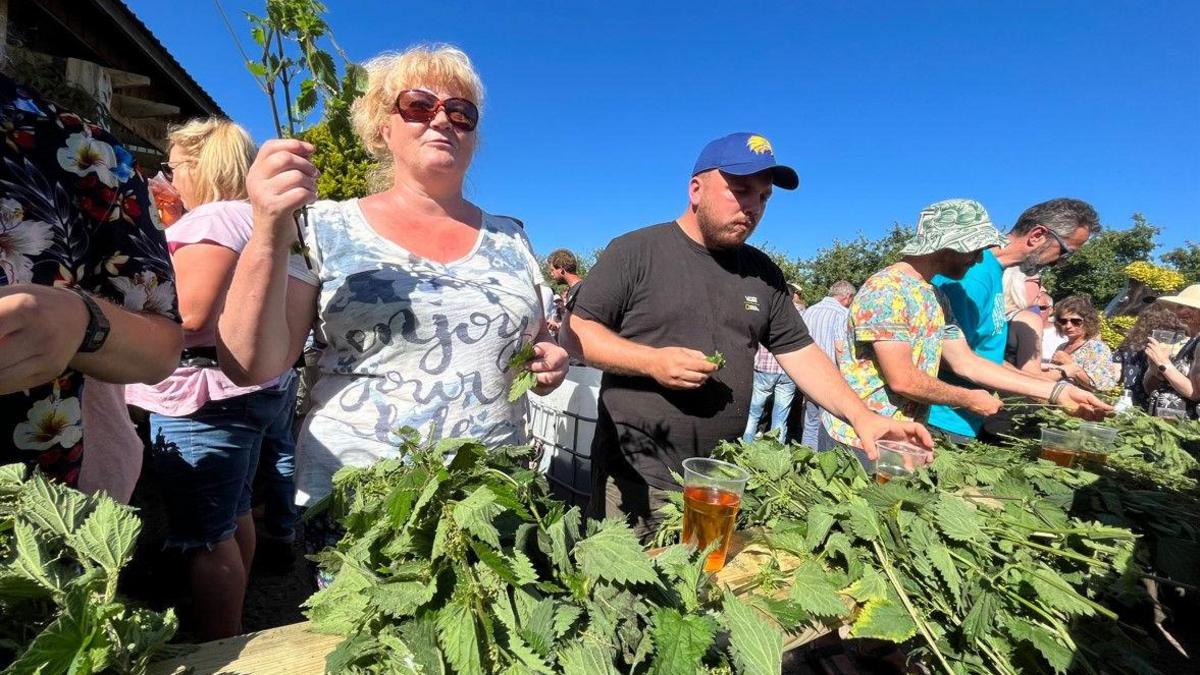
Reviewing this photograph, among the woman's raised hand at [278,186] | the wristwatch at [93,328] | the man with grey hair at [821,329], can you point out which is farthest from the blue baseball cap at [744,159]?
the man with grey hair at [821,329]

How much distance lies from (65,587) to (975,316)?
4008mm

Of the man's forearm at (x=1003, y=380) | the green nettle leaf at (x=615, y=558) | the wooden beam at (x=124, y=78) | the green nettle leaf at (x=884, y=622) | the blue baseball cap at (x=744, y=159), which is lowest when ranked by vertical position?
the green nettle leaf at (x=884, y=622)

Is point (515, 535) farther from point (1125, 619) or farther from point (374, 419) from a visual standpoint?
point (1125, 619)

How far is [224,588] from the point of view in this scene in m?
2.24

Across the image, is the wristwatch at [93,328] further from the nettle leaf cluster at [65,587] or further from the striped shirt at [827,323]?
the striped shirt at [827,323]

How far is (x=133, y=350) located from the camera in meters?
1.20

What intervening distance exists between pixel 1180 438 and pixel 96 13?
10142 mm

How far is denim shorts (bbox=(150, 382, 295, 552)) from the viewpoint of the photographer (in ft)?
7.22

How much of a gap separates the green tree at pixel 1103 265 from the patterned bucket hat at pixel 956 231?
41570 millimetres

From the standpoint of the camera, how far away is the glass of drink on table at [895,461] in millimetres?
1724

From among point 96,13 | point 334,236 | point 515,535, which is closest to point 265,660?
point 515,535

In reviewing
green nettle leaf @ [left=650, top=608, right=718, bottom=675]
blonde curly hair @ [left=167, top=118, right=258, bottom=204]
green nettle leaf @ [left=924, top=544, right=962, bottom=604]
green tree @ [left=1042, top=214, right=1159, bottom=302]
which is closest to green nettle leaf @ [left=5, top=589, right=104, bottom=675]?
green nettle leaf @ [left=650, top=608, right=718, bottom=675]

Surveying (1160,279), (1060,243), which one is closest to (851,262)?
(1160,279)

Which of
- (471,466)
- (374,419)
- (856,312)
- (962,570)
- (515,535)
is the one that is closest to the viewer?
(515,535)
